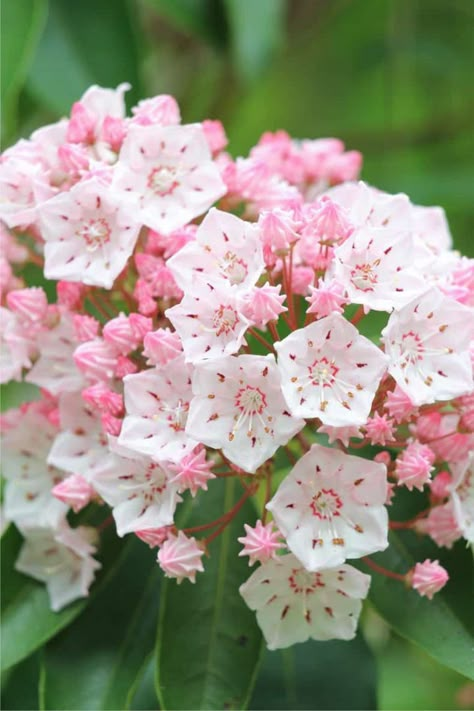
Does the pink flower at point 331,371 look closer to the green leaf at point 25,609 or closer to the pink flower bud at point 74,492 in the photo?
the pink flower bud at point 74,492

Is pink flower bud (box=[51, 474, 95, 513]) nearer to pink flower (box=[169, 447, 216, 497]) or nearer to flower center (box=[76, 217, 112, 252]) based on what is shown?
pink flower (box=[169, 447, 216, 497])

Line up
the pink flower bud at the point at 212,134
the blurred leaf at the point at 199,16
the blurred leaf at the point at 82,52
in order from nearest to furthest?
the pink flower bud at the point at 212,134, the blurred leaf at the point at 82,52, the blurred leaf at the point at 199,16

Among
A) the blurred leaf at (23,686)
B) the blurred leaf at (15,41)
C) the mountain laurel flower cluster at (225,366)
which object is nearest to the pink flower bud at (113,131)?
the mountain laurel flower cluster at (225,366)

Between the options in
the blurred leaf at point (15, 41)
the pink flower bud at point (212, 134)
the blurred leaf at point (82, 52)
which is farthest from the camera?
the blurred leaf at point (82, 52)

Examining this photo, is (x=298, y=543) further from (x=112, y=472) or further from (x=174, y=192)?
(x=174, y=192)

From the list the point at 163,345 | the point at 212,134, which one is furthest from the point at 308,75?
the point at 163,345

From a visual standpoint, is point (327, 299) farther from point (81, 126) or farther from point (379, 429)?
point (81, 126)

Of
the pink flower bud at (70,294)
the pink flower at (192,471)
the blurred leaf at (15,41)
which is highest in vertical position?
the blurred leaf at (15,41)

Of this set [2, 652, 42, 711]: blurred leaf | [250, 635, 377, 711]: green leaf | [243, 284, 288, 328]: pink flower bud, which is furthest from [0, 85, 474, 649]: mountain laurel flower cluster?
[250, 635, 377, 711]: green leaf
